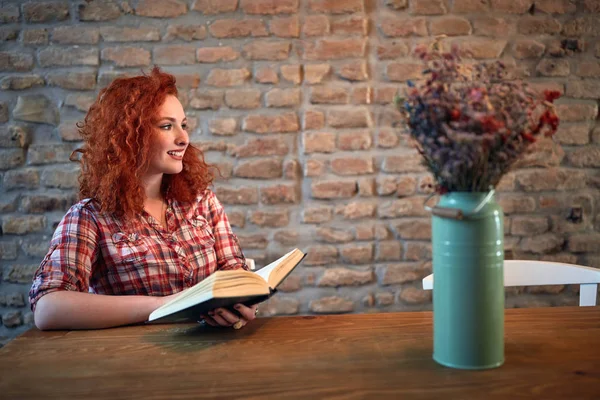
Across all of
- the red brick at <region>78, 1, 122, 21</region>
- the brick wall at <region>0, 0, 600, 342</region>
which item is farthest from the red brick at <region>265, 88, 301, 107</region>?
the red brick at <region>78, 1, 122, 21</region>

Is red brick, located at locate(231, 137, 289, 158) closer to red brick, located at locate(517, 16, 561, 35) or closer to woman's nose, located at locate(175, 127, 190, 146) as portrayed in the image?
woman's nose, located at locate(175, 127, 190, 146)

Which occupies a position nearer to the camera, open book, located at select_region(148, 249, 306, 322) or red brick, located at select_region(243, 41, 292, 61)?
open book, located at select_region(148, 249, 306, 322)

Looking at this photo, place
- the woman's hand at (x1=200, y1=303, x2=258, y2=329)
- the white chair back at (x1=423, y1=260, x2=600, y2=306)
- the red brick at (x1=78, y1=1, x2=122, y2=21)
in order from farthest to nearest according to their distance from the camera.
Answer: the red brick at (x1=78, y1=1, x2=122, y2=21)
the white chair back at (x1=423, y1=260, x2=600, y2=306)
the woman's hand at (x1=200, y1=303, x2=258, y2=329)

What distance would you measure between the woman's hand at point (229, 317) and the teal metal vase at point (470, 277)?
53 centimetres

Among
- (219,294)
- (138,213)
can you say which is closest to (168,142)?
(138,213)

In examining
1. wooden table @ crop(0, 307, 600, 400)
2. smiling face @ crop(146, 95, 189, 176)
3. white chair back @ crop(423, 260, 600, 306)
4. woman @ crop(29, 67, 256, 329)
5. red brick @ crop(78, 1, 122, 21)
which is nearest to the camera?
wooden table @ crop(0, 307, 600, 400)

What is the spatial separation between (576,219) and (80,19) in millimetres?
2735

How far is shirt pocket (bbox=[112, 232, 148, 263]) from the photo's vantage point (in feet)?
5.58

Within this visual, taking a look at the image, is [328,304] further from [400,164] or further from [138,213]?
[138,213]

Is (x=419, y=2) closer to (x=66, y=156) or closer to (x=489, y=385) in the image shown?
(x=66, y=156)

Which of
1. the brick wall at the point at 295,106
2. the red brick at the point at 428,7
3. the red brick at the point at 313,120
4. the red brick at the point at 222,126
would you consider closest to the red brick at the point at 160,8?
the brick wall at the point at 295,106

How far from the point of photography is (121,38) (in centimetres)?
282

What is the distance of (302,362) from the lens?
1086mm

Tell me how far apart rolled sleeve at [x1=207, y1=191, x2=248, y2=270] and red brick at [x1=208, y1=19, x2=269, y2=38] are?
1164 millimetres
